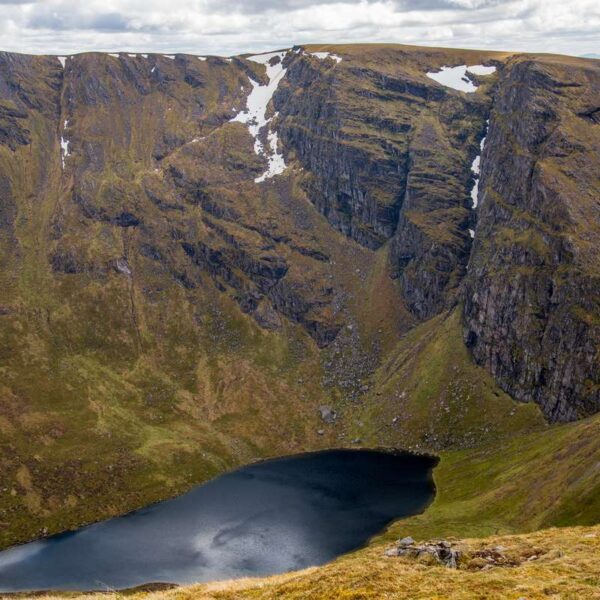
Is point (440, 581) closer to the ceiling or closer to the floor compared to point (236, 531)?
closer to the ceiling

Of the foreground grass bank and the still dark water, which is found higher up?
the foreground grass bank

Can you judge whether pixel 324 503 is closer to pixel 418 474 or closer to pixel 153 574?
pixel 418 474

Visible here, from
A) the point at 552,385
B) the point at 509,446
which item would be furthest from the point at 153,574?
the point at 552,385

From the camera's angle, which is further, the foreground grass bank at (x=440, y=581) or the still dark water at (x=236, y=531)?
the still dark water at (x=236, y=531)

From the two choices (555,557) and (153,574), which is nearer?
(555,557)

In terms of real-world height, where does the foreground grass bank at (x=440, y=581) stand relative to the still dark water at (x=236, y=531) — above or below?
above

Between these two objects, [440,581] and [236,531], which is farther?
[236,531]

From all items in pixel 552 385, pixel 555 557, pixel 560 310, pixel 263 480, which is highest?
pixel 555 557

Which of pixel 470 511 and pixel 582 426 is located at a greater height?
pixel 582 426
